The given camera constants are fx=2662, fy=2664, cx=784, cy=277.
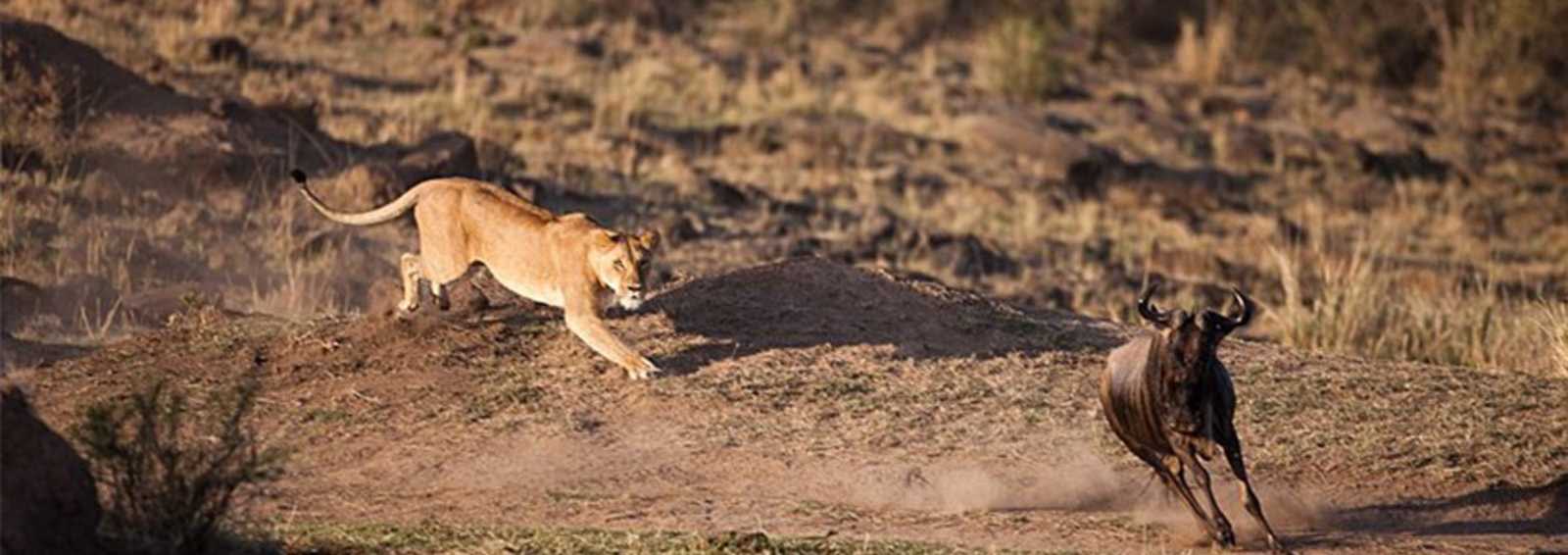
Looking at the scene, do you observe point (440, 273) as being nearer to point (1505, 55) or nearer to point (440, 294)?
point (440, 294)

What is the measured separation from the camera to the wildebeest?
948 centimetres

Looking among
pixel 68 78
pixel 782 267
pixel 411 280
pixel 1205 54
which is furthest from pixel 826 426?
pixel 1205 54

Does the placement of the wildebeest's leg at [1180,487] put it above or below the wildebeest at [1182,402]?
below

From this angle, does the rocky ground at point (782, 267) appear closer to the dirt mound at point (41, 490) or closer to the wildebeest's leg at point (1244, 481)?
the wildebeest's leg at point (1244, 481)

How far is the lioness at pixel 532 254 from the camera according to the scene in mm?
11133

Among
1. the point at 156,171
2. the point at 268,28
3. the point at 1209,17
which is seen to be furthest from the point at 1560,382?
the point at 1209,17

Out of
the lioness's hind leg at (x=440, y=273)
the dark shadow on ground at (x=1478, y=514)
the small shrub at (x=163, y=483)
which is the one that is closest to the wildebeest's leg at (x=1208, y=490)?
the dark shadow on ground at (x=1478, y=514)

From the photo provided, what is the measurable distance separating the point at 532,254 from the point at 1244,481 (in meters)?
3.48

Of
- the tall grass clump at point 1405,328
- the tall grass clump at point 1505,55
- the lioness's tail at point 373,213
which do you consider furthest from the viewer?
the tall grass clump at point 1505,55

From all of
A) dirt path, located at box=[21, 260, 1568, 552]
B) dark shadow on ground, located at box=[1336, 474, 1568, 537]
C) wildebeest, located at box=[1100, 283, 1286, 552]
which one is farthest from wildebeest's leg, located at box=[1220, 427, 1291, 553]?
dark shadow on ground, located at box=[1336, 474, 1568, 537]

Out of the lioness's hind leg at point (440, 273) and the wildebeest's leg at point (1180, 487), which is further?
the lioness's hind leg at point (440, 273)

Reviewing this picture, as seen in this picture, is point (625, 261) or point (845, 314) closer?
point (625, 261)

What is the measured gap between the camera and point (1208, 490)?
377 inches

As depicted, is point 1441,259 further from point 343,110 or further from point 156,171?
point 156,171
